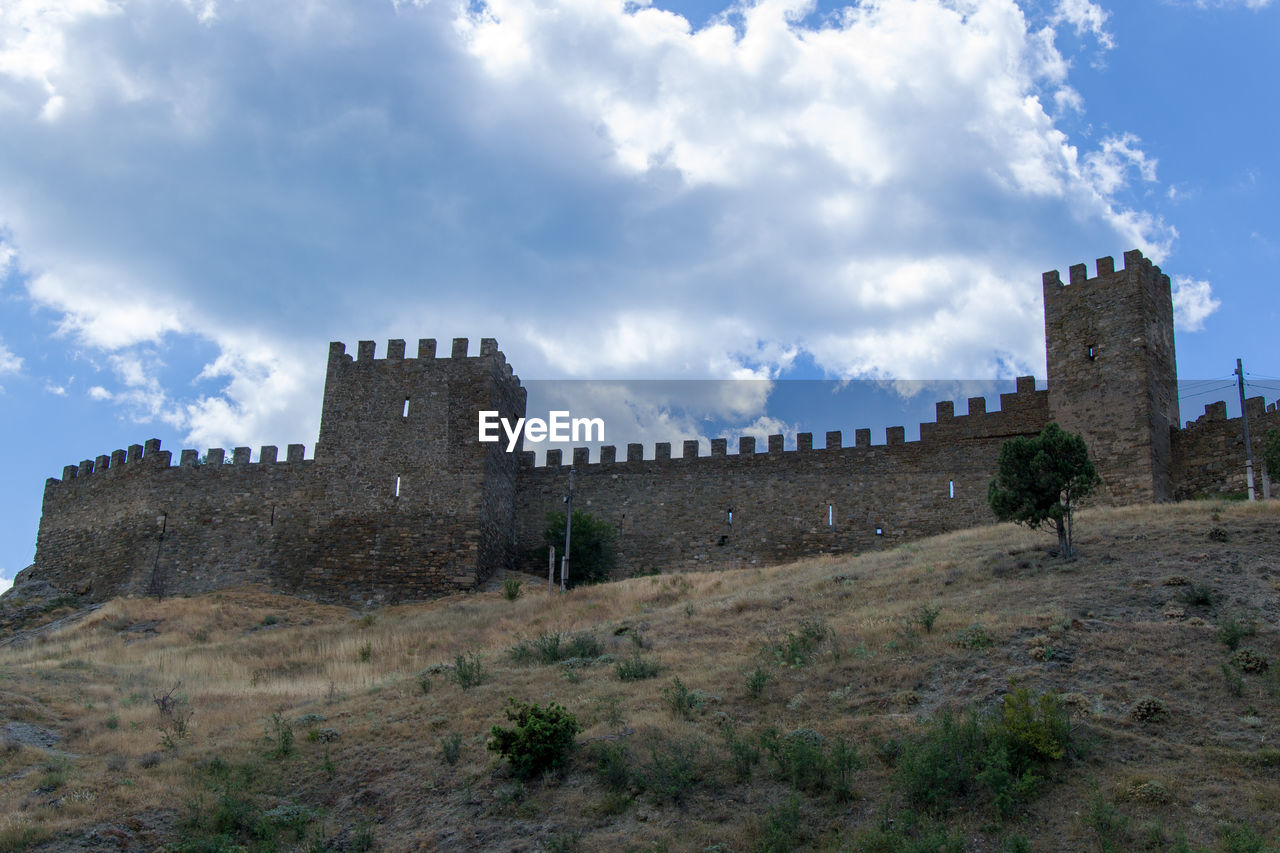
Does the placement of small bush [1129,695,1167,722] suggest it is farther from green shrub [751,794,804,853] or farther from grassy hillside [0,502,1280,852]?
green shrub [751,794,804,853]

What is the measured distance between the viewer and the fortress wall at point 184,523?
32.0 m

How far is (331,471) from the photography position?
31844mm

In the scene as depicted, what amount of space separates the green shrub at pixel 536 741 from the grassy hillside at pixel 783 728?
162 mm

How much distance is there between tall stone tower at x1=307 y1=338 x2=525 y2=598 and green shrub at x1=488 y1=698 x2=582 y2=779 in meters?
16.4

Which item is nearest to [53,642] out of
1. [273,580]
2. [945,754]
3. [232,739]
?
[273,580]

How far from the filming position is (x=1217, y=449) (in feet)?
88.3

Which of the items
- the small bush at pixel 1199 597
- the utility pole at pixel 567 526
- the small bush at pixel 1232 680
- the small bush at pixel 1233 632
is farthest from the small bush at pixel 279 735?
the small bush at pixel 1199 597

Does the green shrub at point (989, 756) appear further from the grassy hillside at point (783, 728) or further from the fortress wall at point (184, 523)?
the fortress wall at point (184, 523)

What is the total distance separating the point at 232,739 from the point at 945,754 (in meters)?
9.83

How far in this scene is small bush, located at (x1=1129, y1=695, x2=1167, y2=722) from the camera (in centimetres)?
1241

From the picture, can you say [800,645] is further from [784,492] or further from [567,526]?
[784,492]

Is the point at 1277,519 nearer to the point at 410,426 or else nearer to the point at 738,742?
the point at 738,742

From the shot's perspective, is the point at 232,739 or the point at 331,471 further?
the point at 331,471

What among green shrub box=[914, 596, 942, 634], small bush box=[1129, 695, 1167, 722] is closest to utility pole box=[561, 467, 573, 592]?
green shrub box=[914, 596, 942, 634]
